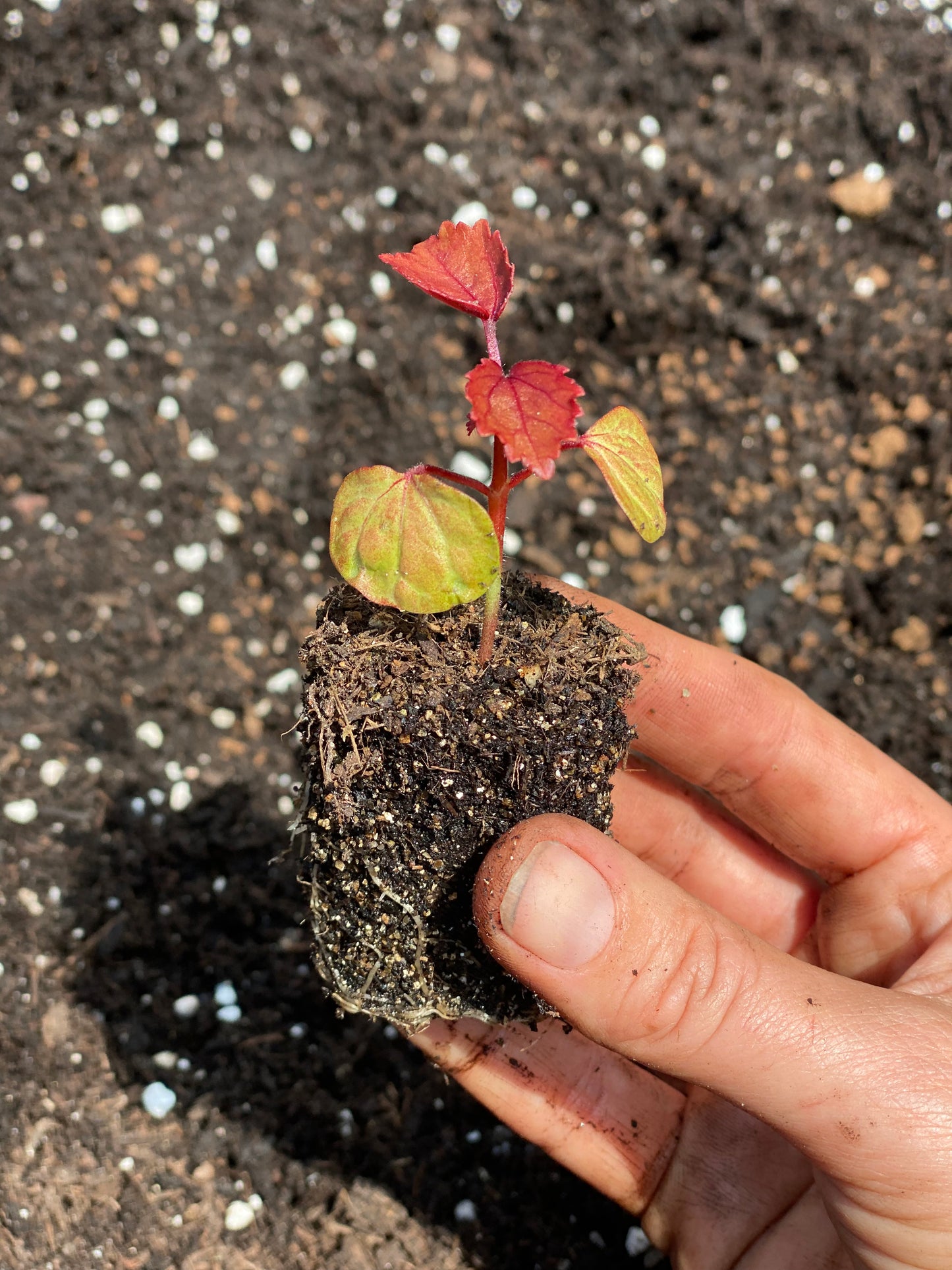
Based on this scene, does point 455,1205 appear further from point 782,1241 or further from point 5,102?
point 5,102

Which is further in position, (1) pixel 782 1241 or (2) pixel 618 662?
(1) pixel 782 1241

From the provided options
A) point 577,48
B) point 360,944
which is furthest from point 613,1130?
point 577,48

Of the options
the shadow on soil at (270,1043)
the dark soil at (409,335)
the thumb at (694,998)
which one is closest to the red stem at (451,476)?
the thumb at (694,998)

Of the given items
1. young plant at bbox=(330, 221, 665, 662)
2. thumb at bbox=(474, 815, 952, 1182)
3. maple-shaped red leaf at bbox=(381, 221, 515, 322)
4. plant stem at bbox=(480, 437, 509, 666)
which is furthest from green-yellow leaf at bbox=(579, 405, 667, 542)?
thumb at bbox=(474, 815, 952, 1182)

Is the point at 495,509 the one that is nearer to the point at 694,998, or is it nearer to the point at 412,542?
the point at 412,542

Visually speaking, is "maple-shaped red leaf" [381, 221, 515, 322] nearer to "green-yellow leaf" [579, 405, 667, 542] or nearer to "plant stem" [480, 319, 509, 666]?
"plant stem" [480, 319, 509, 666]
